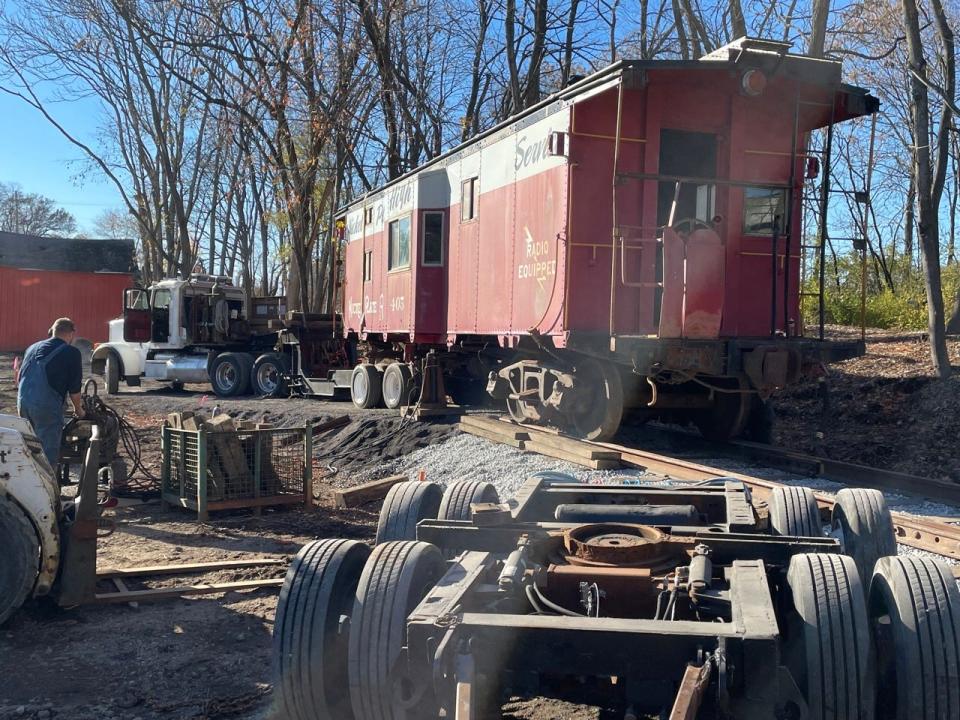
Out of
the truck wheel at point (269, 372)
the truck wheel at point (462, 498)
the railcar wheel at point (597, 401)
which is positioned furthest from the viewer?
the truck wheel at point (269, 372)

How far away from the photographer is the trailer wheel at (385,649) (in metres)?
3.30

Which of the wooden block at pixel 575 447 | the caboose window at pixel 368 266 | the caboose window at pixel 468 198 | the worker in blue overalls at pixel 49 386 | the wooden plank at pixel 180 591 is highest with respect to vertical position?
the caboose window at pixel 468 198

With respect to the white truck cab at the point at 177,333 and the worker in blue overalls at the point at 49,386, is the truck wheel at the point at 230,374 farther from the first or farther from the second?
the worker in blue overalls at the point at 49,386

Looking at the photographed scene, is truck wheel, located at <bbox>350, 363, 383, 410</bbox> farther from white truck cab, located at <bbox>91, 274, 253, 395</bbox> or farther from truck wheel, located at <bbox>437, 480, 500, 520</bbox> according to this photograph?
truck wheel, located at <bbox>437, 480, 500, 520</bbox>

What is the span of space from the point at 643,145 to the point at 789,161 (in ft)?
6.00

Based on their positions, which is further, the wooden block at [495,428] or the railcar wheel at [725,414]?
the railcar wheel at [725,414]

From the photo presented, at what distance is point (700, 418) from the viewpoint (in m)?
11.9

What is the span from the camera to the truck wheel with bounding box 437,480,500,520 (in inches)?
→ 201

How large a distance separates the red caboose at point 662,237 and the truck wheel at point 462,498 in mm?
4306

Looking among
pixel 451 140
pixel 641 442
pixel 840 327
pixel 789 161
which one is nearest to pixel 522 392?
pixel 641 442

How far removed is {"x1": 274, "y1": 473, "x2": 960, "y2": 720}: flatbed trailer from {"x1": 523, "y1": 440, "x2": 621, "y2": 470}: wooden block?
188 inches

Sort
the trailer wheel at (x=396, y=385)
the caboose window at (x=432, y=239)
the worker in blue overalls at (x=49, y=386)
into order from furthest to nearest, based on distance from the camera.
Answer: the trailer wheel at (x=396, y=385) → the caboose window at (x=432, y=239) → the worker in blue overalls at (x=49, y=386)

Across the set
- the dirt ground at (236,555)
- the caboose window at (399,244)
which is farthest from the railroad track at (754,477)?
the caboose window at (399,244)

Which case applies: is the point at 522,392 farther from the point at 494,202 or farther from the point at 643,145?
the point at 643,145
